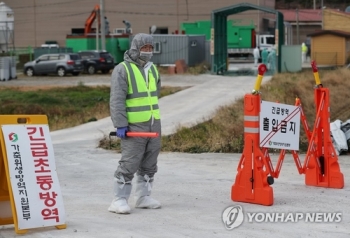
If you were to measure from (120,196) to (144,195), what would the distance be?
14.0 inches

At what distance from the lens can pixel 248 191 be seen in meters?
9.79

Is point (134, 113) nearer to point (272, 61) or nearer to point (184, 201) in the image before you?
point (184, 201)

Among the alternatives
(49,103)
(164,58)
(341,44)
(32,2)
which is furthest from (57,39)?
(49,103)

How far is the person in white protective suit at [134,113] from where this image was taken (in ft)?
29.8

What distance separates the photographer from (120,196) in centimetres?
920

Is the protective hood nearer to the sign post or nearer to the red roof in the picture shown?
the sign post

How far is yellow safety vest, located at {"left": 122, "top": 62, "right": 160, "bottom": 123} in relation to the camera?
A: 916 cm

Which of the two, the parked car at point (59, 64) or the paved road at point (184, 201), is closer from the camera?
the paved road at point (184, 201)

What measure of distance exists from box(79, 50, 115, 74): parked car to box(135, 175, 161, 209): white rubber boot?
42.1 metres

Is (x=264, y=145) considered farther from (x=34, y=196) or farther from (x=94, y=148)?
(x=94, y=148)

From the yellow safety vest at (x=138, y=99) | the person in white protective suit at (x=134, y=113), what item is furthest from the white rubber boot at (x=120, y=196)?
the yellow safety vest at (x=138, y=99)

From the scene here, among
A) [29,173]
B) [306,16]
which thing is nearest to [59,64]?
[29,173]

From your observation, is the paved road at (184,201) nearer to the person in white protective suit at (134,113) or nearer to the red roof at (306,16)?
the person in white protective suit at (134,113)

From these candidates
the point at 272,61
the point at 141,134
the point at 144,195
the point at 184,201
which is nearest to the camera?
the point at 141,134
